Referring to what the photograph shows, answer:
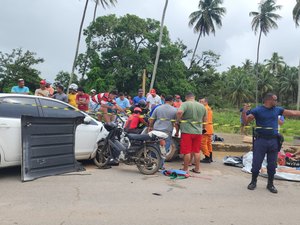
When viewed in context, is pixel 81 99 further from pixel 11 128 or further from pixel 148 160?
pixel 11 128

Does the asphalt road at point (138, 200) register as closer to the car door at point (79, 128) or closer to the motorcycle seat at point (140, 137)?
the car door at point (79, 128)

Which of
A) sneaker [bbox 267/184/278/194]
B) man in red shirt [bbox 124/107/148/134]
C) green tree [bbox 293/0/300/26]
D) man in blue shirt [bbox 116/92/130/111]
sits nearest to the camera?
sneaker [bbox 267/184/278/194]

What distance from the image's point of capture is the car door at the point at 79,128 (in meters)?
7.00

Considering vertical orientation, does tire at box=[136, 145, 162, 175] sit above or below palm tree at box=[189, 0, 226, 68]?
below

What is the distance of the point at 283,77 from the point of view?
7231 centimetres

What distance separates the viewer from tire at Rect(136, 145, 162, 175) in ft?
23.6

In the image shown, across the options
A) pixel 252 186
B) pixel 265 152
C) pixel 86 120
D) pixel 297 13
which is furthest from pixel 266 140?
pixel 297 13

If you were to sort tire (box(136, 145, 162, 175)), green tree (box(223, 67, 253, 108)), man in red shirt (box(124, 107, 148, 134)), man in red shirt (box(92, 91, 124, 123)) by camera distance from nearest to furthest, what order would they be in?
tire (box(136, 145, 162, 175)), man in red shirt (box(124, 107, 148, 134)), man in red shirt (box(92, 91, 124, 123)), green tree (box(223, 67, 253, 108))

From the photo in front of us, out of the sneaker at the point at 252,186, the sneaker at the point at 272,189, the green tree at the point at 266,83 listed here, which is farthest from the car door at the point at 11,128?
the green tree at the point at 266,83

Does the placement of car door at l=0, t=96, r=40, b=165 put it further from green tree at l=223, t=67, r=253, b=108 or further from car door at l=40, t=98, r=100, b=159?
green tree at l=223, t=67, r=253, b=108

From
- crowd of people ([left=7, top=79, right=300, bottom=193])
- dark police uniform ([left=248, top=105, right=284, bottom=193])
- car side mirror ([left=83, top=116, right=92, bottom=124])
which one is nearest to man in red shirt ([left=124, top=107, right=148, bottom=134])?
crowd of people ([left=7, top=79, right=300, bottom=193])

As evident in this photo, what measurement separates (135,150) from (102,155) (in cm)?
83

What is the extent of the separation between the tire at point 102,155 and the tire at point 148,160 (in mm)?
734

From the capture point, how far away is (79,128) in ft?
24.4
